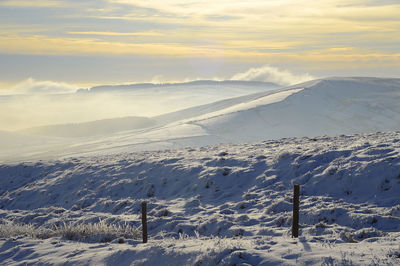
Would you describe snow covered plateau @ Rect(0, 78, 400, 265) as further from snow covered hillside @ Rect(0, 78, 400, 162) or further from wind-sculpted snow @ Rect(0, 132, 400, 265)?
snow covered hillside @ Rect(0, 78, 400, 162)

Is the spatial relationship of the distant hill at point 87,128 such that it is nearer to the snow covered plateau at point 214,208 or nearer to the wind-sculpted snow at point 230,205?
the snow covered plateau at point 214,208

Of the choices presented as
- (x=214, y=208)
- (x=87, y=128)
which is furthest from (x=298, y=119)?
(x=87, y=128)

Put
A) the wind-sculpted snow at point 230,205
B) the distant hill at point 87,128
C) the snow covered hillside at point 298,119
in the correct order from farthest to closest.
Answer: the distant hill at point 87,128 → the snow covered hillside at point 298,119 → the wind-sculpted snow at point 230,205

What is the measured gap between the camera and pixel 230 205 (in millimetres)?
11055

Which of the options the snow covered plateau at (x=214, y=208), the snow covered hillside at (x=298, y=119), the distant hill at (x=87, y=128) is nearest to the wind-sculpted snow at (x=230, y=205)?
the snow covered plateau at (x=214, y=208)

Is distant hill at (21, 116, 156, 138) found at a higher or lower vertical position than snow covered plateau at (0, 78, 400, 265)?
lower

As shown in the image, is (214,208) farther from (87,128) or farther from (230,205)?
(87,128)

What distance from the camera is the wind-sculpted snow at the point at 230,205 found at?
252 inches

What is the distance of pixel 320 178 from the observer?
11.5 m

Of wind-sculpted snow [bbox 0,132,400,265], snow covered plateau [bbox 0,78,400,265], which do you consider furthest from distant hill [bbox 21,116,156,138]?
wind-sculpted snow [bbox 0,132,400,265]

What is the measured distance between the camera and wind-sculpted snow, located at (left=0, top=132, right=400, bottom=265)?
6402 mm

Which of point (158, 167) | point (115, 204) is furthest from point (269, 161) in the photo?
point (115, 204)

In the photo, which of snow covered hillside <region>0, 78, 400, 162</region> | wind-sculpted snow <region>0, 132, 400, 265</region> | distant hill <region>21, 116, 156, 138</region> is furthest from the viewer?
distant hill <region>21, 116, 156, 138</region>

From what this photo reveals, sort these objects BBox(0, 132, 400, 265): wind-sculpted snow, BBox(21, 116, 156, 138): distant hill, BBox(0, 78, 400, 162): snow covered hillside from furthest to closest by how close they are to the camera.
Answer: BBox(21, 116, 156, 138): distant hill, BBox(0, 78, 400, 162): snow covered hillside, BBox(0, 132, 400, 265): wind-sculpted snow
